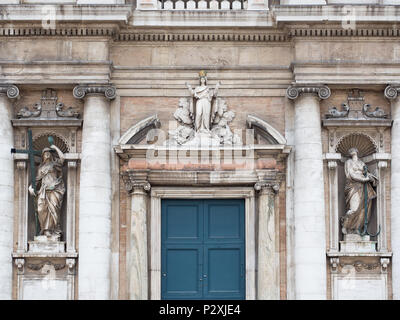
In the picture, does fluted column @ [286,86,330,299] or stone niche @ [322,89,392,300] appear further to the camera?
stone niche @ [322,89,392,300]

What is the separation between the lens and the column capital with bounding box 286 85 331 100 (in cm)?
2559

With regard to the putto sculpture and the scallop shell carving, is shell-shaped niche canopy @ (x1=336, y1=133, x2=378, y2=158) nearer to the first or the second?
the putto sculpture

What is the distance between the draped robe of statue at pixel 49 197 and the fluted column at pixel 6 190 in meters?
0.50

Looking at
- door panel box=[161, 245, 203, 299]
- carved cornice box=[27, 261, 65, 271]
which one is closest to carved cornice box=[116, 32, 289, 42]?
door panel box=[161, 245, 203, 299]

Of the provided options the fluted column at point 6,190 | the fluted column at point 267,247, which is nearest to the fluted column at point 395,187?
the fluted column at point 267,247

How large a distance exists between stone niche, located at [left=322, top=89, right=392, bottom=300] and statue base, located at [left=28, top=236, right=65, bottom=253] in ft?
15.2

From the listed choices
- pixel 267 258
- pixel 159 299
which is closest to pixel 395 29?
pixel 267 258

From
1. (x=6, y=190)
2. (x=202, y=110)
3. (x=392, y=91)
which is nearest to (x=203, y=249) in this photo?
(x=202, y=110)

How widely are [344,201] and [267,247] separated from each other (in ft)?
5.34

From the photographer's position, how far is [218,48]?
26.1m

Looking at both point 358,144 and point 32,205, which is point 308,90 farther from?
point 32,205

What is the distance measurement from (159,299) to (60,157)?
2990 millimetres

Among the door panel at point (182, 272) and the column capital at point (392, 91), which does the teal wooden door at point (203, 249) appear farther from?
the column capital at point (392, 91)

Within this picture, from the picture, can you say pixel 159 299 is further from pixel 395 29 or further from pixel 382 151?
pixel 395 29
